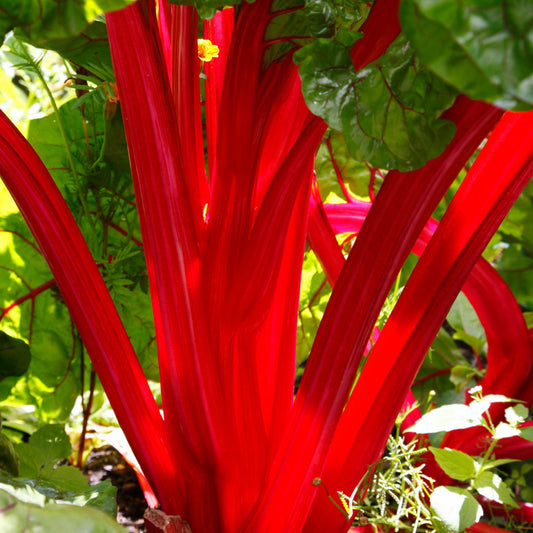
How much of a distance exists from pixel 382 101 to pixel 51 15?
239 mm

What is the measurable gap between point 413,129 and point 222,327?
30 cm

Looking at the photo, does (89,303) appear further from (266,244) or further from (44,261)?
(44,261)

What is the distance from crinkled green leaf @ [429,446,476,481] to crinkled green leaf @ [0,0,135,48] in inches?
20.1

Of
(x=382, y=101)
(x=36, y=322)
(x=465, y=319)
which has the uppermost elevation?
(x=382, y=101)

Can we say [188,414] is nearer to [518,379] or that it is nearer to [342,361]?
[342,361]

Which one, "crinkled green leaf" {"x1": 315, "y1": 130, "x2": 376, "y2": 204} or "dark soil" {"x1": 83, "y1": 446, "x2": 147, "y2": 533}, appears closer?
"dark soil" {"x1": 83, "y1": 446, "x2": 147, "y2": 533}

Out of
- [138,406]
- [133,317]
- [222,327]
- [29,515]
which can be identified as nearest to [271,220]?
[222,327]

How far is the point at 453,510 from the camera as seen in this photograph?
540 mm

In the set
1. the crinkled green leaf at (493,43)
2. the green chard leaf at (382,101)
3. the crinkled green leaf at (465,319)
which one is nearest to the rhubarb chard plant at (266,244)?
the green chard leaf at (382,101)

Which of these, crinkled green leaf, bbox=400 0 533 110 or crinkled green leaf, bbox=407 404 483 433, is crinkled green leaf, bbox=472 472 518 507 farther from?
crinkled green leaf, bbox=400 0 533 110

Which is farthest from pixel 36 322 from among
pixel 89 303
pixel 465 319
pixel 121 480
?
pixel 465 319

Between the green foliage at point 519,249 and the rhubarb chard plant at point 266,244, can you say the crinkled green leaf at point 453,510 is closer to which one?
the rhubarb chard plant at point 266,244

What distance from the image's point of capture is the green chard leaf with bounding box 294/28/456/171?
43cm

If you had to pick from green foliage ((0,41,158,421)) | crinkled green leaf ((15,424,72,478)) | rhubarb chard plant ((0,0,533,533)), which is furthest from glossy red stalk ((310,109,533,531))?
green foliage ((0,41,158,421))
